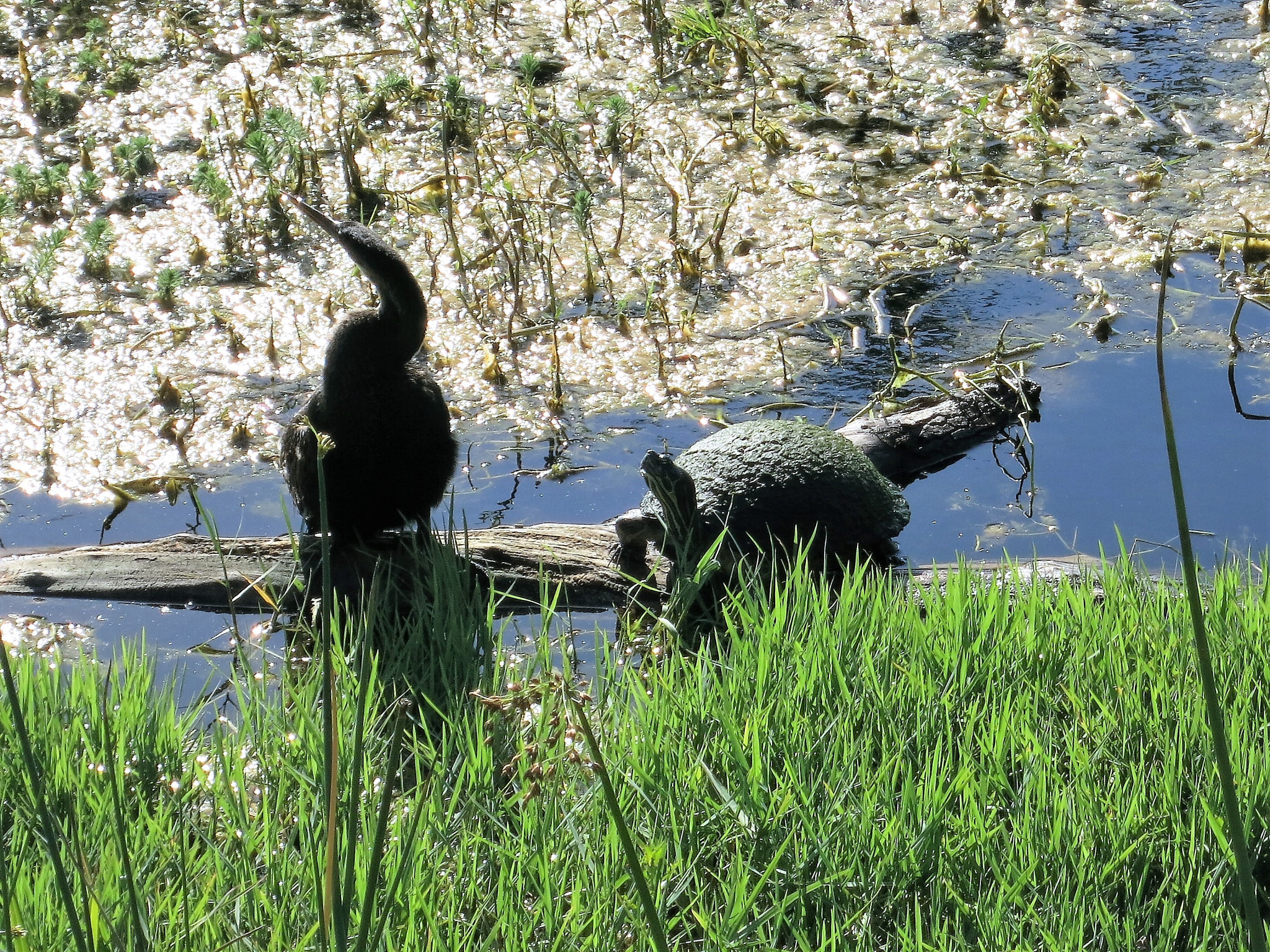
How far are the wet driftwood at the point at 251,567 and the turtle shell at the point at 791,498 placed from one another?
0.85 feet

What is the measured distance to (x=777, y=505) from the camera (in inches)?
151

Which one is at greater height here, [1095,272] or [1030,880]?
[1095,272]

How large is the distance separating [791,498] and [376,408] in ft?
4.31

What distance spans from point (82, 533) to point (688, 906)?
2863 mm

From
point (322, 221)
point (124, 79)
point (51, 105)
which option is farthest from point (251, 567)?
point (124, 79)

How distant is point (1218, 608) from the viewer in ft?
9.71

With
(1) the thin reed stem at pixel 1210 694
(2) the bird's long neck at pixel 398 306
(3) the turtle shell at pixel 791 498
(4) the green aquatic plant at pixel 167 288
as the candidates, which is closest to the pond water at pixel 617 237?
(4) the green aquatic plant at pixel 167 288

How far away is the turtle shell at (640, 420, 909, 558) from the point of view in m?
3.82

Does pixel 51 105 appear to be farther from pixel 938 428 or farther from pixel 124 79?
pixel 938 428

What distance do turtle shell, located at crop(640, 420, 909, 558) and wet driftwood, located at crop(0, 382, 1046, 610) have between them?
0.26 metres

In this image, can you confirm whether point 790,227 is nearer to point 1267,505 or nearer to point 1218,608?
point 1267,505

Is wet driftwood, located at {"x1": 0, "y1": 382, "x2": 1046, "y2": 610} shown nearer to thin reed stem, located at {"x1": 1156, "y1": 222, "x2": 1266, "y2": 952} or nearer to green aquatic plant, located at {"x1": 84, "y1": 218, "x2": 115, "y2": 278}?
green aquatic plant, located at {"x1": 84, "y1": 218, "x2": 115, "y2": 278}

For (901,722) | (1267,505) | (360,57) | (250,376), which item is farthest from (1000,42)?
(901,722)

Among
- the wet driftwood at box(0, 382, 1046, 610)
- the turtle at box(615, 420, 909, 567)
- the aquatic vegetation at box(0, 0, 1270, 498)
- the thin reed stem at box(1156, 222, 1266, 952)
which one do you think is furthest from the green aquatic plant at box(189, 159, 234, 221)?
the thin reed stem at box(1156, 222, 1266, 952)
